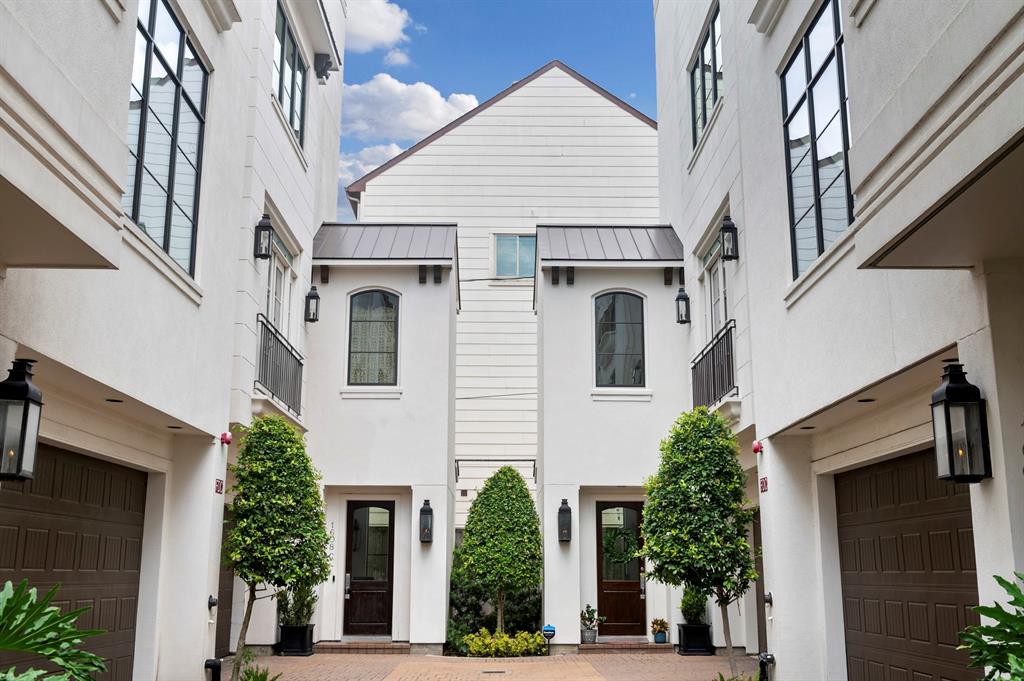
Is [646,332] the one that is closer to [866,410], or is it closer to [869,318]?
[866,410]

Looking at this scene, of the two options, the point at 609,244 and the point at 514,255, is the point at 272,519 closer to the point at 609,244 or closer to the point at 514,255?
the point at 609,244

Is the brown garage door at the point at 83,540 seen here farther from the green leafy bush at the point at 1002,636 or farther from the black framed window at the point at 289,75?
the green leafy bush at the point at 1002,636

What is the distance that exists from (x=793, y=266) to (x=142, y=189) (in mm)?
6135

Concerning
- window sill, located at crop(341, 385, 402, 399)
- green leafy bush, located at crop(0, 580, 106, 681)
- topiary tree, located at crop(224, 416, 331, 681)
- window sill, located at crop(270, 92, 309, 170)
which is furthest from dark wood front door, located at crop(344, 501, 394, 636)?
green leafy bush, located at crop(0, 580, 106, 681)

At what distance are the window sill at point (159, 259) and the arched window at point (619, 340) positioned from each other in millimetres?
7441

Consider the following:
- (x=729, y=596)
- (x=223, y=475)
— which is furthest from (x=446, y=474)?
(x=729, y=596)

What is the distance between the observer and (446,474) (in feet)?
49.0

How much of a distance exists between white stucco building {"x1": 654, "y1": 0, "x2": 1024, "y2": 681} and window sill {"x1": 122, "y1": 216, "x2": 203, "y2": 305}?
5.64 m

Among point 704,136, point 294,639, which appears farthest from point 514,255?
point 294,639

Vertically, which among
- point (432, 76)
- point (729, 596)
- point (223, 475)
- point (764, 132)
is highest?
point (432, 76)

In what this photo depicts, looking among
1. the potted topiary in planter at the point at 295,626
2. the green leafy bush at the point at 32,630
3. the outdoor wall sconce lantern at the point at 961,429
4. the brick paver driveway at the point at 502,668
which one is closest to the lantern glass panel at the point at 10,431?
the green leafy bush at the point at 32,630

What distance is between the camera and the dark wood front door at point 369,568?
1480cm

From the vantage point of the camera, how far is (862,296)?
24.7 feet

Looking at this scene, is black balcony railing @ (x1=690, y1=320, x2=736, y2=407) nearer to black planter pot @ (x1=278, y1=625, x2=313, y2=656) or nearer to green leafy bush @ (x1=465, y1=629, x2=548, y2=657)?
green leafy bush @ (x1=465, y1=629, x2=548, y2=657)
